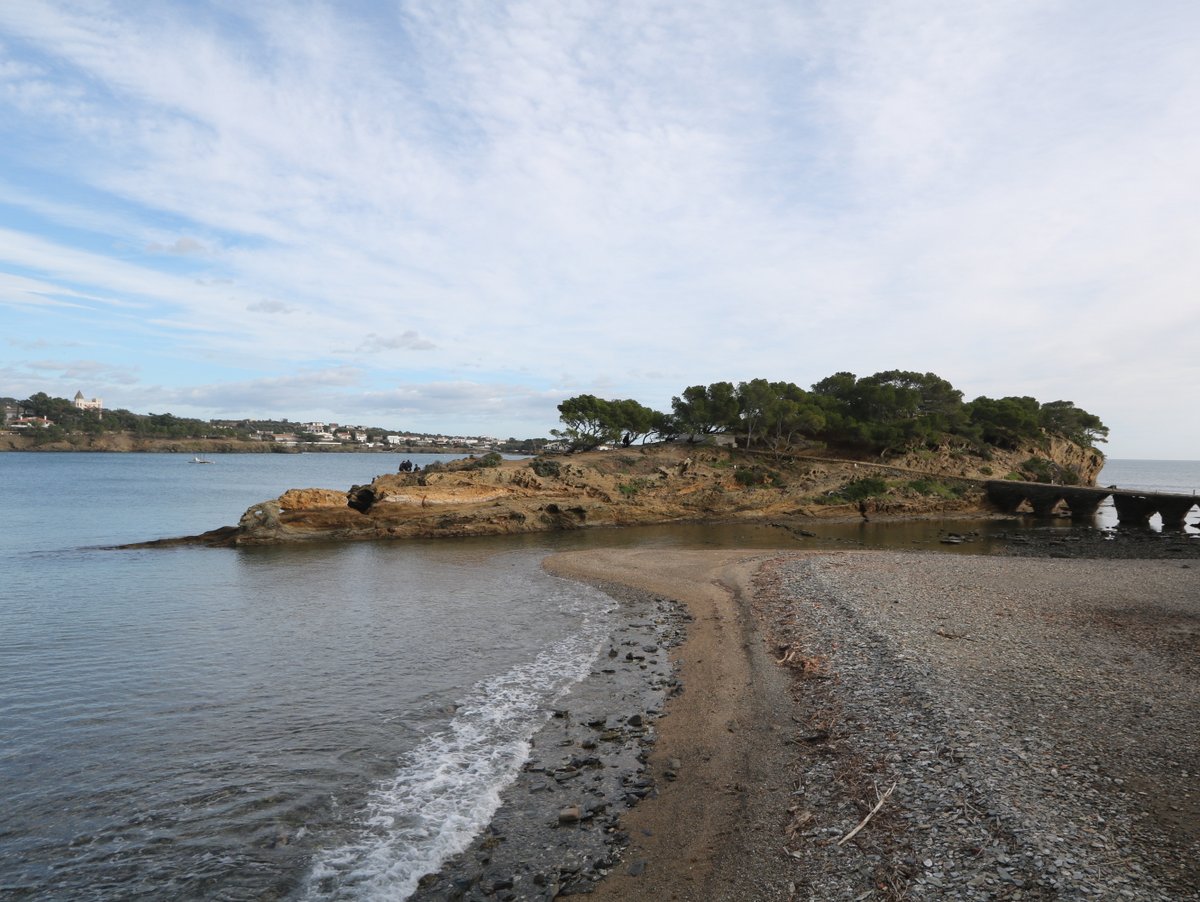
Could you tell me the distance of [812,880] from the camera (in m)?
6.39

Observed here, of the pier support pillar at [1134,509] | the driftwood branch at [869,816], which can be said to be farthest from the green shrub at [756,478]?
the driftwood branch at [869,816]

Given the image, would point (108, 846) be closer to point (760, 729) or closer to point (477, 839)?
point (477, 839)

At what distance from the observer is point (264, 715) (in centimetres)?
1145

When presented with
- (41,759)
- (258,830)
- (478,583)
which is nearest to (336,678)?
(41,759)

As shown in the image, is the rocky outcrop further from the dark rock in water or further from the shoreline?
the shoreline

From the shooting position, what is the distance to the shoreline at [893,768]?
20.9 ft

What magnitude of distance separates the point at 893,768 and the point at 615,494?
3539 cm

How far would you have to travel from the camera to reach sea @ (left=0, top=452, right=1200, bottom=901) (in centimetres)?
746

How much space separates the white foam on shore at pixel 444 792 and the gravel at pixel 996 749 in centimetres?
406

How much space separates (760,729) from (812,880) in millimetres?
4092

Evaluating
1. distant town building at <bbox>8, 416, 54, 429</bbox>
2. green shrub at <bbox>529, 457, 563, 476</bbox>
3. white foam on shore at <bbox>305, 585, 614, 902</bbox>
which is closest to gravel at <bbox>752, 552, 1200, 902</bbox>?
white foam on shore at <bbox>305, 585, 614, 902</bbox>

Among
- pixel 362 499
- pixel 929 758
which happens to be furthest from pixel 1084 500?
pixel 362 499

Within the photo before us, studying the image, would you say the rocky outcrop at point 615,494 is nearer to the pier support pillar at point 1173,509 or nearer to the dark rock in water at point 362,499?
the dark rock in water at point 362,499

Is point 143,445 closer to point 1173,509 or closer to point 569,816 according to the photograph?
point 569,816
